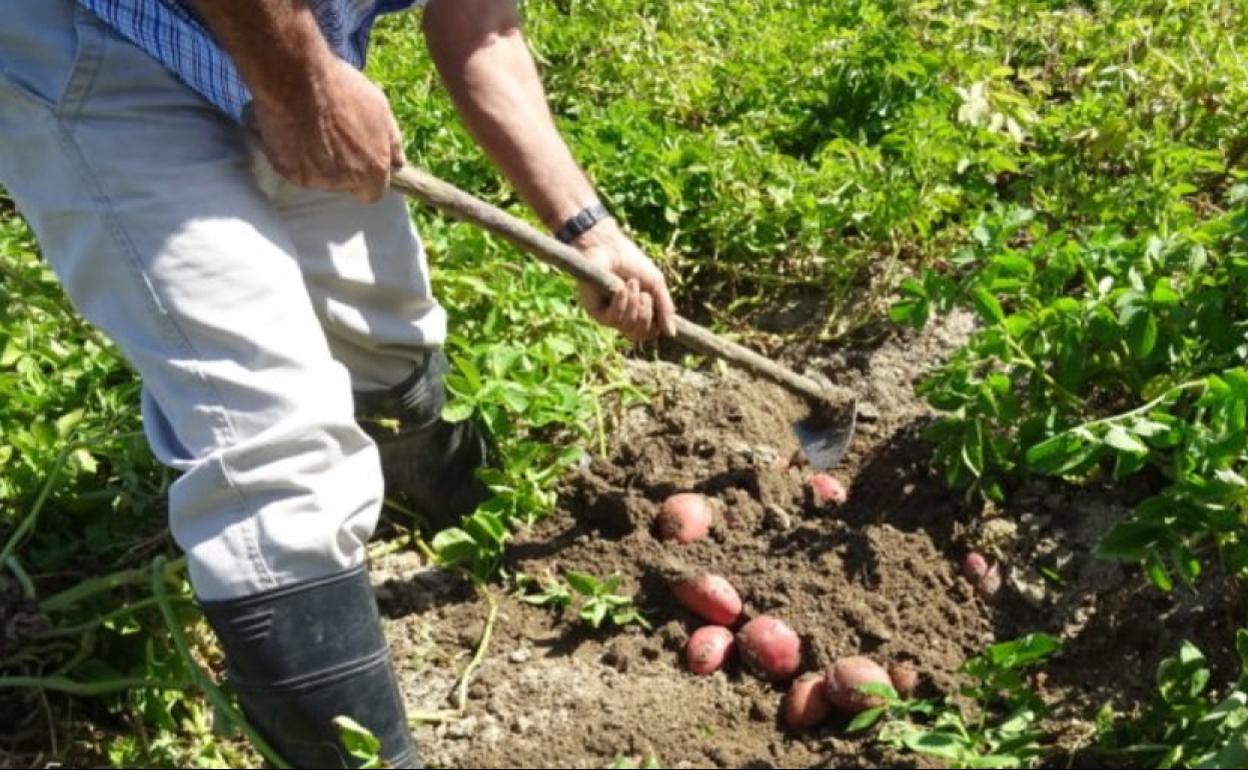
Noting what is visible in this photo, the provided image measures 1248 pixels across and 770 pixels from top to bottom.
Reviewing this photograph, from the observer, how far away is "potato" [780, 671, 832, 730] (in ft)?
8.72

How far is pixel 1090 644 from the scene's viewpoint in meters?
2.71

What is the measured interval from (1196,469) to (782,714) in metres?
0.77

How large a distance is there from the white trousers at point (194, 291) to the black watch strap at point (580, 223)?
23.6 inches

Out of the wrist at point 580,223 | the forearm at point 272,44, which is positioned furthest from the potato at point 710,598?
the forearm at point 272,44

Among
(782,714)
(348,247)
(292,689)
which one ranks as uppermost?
(348,247)

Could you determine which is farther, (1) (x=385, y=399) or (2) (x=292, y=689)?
(1) (x=385, y=399)

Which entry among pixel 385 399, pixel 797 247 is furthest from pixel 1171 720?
pixel 797 247

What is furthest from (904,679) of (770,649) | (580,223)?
(580,223)

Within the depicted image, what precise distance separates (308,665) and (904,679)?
965 millimetres

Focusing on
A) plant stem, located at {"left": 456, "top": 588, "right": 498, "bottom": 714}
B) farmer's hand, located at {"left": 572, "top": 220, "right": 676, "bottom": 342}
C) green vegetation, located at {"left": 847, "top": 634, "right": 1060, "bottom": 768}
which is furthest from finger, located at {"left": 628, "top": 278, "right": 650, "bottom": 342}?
green vegetation, located at {"left": 847, "top": 634, "right": 1060, "bottom": 768}

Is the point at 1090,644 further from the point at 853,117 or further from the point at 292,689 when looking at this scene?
the point at 853,117

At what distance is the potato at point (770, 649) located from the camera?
9.10ft

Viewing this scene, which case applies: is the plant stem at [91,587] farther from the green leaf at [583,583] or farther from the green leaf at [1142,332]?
the green leaf at [1142,332]

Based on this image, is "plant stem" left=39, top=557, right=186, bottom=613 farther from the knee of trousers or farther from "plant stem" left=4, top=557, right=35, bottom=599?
the knee of trousers
